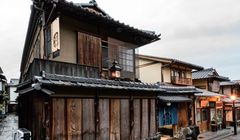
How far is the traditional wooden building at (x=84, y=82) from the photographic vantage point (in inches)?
456

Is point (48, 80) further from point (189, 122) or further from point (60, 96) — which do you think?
point (189, 122)

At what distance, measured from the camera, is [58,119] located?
11609 millimetres

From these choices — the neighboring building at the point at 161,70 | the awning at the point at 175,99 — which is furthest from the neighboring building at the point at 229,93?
the awning at the point at 175,99

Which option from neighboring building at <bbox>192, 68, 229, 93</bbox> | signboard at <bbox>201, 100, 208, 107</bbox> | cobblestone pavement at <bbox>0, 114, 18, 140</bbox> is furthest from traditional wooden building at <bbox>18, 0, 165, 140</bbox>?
neighboring building at <bbox>192, 68, 229, 93</bbox>

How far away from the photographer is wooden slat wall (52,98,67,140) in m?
11.4

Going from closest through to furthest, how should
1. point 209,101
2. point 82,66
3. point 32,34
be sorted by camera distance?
point 82,66, point 32,34, point 209,101

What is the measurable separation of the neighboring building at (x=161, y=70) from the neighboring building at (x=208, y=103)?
3460 millimetres

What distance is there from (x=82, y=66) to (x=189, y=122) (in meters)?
16.0

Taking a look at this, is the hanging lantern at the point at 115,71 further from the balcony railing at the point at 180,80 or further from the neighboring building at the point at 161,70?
the balcony railing at the point at 180,80

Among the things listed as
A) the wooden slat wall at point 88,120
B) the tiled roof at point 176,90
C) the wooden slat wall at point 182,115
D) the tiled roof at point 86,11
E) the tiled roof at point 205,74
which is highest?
the tiled roof at point 86,11

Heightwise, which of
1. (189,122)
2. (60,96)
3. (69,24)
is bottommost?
(189,122)

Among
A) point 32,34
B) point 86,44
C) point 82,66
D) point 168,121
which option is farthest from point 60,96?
→ point 168,121

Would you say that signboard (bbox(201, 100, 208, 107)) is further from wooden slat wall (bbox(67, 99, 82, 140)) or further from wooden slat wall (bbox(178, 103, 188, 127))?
wooden slat wall (bbox(67, 99, 82, 140))

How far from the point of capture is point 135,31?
16672 millimetres
